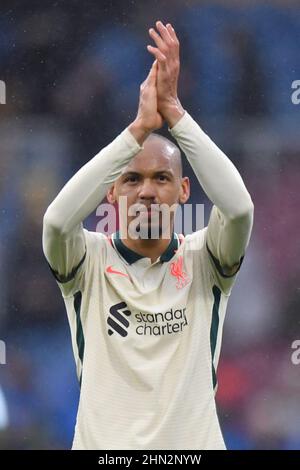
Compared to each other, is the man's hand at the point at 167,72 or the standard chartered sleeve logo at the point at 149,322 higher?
the man's hand at the point at 167,72

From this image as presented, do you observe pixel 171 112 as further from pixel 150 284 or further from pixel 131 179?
pixel 150 284

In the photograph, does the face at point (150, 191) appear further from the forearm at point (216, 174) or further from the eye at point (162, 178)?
the forearm at point (216, 174)

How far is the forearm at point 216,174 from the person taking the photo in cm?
257

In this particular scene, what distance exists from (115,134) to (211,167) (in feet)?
7.81

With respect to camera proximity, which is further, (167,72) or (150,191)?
(150,191)

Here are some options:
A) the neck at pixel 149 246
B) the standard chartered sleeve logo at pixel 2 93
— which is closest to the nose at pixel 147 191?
the neck at pixel 149 246

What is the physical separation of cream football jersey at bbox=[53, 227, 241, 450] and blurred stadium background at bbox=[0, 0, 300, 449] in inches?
80.1

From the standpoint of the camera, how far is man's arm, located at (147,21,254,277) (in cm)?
257

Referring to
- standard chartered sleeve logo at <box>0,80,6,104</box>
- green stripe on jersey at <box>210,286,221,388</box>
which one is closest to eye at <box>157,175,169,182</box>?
green stripe on jersey at <box>210,286,221,388</box>

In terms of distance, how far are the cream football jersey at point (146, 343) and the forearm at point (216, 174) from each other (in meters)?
0.22

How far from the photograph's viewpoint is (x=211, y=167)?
257cm

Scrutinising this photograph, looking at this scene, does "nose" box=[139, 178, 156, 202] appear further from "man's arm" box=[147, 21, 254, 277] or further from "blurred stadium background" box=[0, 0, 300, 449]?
"blurred stadium background" box=[0, 0, 300, 449]

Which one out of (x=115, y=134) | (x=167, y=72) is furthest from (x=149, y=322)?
(x=115, y=134)

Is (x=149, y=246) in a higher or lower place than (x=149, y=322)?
higher
